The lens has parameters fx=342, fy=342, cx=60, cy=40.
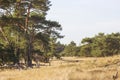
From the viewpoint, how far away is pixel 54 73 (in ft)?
55.1

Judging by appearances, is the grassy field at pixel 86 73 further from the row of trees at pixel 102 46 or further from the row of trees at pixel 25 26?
the row of trees at pixel 102 46

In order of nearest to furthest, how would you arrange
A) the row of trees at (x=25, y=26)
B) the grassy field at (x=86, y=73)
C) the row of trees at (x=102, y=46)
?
1. the grassy field at (x=86, y=73)
2. the row of trees at (x=25, y=26)
3. the row of trees at (x=102, y=46)

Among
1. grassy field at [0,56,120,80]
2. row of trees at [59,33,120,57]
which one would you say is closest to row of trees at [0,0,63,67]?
grassy field at [0,56,120,80]

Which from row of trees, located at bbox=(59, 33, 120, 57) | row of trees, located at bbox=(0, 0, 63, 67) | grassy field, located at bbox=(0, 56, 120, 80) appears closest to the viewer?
grassy field, located at bbox=(0, 56, 120, 80)

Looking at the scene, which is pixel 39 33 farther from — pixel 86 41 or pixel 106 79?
pixel 86 41

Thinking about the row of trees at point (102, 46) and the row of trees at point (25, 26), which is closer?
the row of trees at point (25, 26)

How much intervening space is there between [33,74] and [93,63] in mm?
3218

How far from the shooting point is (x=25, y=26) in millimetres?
45688

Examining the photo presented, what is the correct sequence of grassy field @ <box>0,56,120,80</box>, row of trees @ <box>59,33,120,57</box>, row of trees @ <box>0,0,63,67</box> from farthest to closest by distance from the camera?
row of trees @ <box>59,33,120,57</box> → row of trees @ <box>0,0,63,67</box> → grassy field @ <box>0,56,120,80</box>

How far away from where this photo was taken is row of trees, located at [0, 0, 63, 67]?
42031mm

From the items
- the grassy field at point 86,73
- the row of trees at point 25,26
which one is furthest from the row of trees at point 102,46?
the grassy field at point 86,73

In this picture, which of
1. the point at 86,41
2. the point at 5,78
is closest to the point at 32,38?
the point at 5,78

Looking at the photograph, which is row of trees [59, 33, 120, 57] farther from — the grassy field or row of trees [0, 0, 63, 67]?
the grassy field

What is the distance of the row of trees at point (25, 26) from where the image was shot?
4203 centimetres
